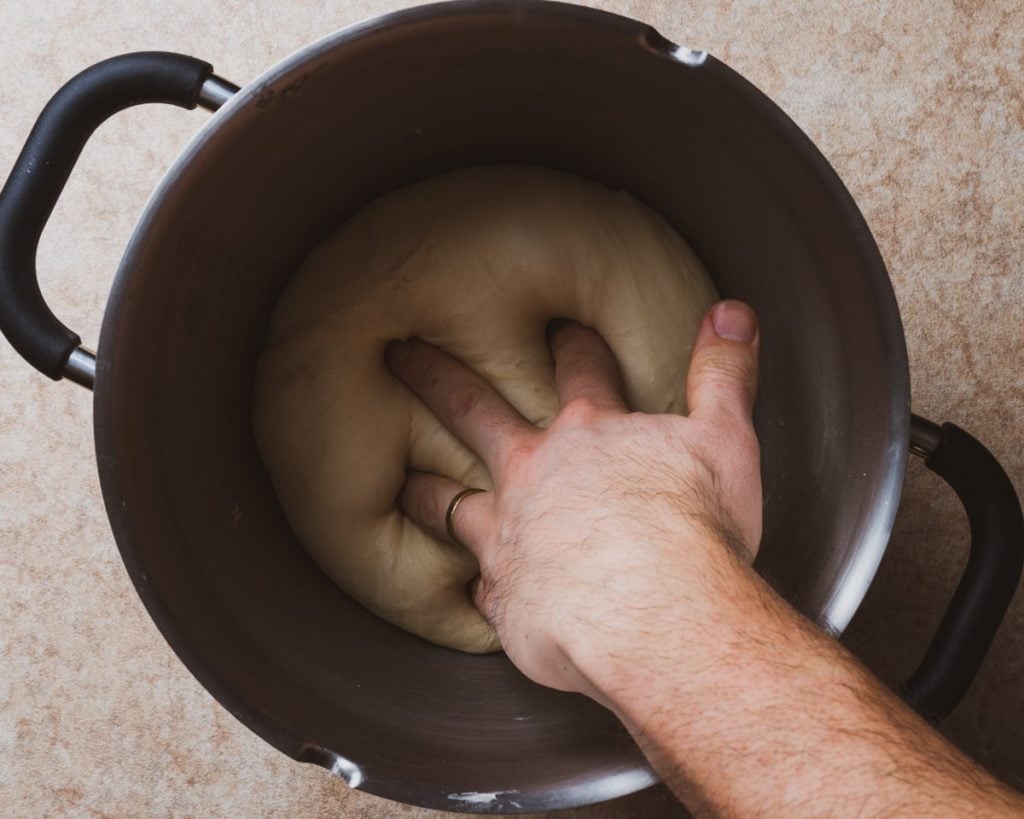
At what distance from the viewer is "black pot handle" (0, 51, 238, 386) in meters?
0.47

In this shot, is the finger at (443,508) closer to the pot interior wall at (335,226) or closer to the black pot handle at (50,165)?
the pot interior wall at (335,226)

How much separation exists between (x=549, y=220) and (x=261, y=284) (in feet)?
0.60

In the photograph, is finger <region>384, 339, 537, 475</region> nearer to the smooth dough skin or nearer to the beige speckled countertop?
the smooth dough skin

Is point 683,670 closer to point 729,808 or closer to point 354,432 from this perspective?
point 729,808

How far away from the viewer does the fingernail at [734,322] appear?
0.52 m

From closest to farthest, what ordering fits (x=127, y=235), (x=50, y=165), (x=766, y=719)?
(x=766, y=719)
(x=50, y=165)
(x=127, y=235)

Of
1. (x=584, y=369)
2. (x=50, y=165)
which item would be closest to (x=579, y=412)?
(x=584, y=369)

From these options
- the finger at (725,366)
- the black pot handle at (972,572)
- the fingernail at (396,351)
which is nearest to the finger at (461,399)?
the fingernail at (396,351)

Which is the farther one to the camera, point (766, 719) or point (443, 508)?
point (443, 508)

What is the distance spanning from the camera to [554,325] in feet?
2.11

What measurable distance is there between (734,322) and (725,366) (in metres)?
0.03

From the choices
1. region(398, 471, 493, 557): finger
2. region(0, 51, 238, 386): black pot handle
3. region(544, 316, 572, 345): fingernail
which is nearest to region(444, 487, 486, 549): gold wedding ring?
region(398, 471, 493, 557): finger

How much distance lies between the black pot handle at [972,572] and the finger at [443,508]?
0.25 metres

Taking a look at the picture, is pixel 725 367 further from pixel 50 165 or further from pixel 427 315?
pixel 50 165
